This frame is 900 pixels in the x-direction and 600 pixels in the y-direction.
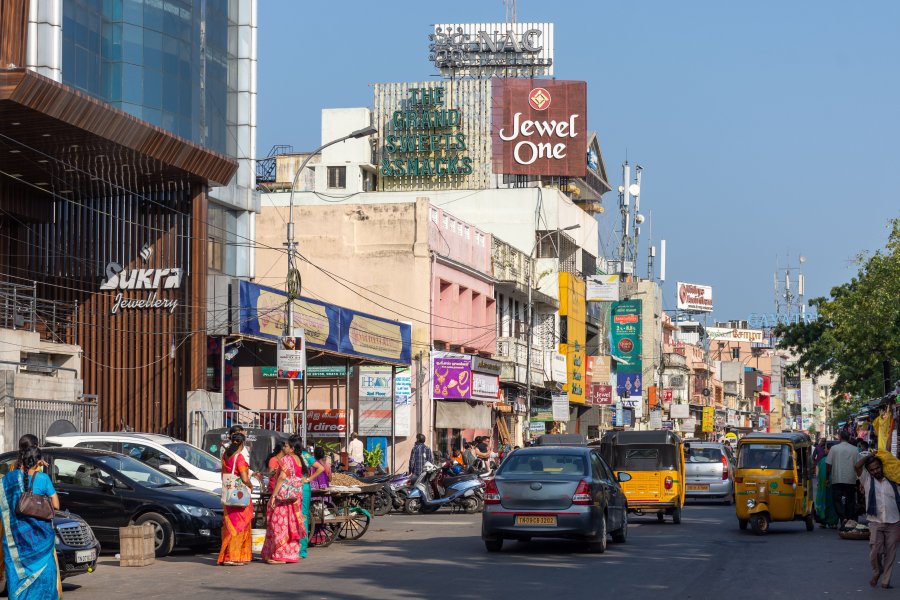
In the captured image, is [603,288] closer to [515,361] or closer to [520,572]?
[515,361]

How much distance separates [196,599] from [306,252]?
34820 mm

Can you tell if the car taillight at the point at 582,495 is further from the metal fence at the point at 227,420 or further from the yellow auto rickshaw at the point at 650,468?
the metal fence at the point at 227,420

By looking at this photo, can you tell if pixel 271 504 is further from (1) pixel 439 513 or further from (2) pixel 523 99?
(2) pixel 523 99

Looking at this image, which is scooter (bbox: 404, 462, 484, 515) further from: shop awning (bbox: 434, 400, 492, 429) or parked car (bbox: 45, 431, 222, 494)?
shop awning (bbox: 434, 400, 492, 429)

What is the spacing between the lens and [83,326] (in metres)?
35.7

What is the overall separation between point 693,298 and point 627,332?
64.3m

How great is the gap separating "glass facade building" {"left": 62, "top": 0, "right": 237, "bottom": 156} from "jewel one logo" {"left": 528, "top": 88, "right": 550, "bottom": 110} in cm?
2754

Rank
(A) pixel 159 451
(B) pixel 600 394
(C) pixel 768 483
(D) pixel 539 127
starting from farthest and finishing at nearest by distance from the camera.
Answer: (B) pixel 600 394, (D) pixel 539 127, (C) pixel 768 483, (A) pixel 159 451

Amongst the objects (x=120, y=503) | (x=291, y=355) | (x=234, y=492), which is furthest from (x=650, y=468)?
(x=120, y=503)

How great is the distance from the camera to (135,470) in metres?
19.0

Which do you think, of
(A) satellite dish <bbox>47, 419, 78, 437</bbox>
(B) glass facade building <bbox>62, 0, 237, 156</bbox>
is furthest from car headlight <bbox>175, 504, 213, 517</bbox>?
(B) glass facade building <bbox>62, 0, 237, 156</bbox>

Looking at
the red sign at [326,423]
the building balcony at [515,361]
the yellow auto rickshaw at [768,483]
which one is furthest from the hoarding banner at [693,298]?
the yellow auto rickshaw at [768,483]

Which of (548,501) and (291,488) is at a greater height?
(291,488)

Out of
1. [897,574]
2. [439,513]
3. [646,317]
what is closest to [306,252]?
[439,513]
